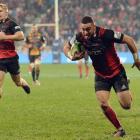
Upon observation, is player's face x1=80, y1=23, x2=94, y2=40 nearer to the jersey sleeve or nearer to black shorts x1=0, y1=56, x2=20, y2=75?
the jersey sleeve

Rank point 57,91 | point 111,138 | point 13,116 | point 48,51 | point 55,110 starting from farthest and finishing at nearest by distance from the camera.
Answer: point 48,51 → point 57,91 → point 55,110 → point 13,116 → point 111,138

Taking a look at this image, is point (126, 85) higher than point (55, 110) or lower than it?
higher

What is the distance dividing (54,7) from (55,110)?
104ft

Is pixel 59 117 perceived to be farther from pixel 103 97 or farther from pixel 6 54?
pixel 103 97

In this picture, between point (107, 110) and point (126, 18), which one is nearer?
point (107, 110)

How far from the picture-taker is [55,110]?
1455 centimetres

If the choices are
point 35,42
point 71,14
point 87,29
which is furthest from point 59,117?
point 71,14

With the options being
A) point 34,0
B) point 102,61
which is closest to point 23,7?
point 34,0

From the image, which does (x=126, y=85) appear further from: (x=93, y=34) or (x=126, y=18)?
(x=126, y=18)

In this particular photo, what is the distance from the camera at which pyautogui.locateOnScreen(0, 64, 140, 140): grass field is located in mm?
10453

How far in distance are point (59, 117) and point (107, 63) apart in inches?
116

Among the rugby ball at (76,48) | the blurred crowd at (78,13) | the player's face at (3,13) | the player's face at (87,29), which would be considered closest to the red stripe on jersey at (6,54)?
the player's face at (3,13)

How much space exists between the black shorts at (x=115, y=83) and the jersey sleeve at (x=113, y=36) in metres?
0.67

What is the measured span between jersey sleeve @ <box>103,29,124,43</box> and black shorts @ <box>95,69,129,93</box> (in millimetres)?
667
